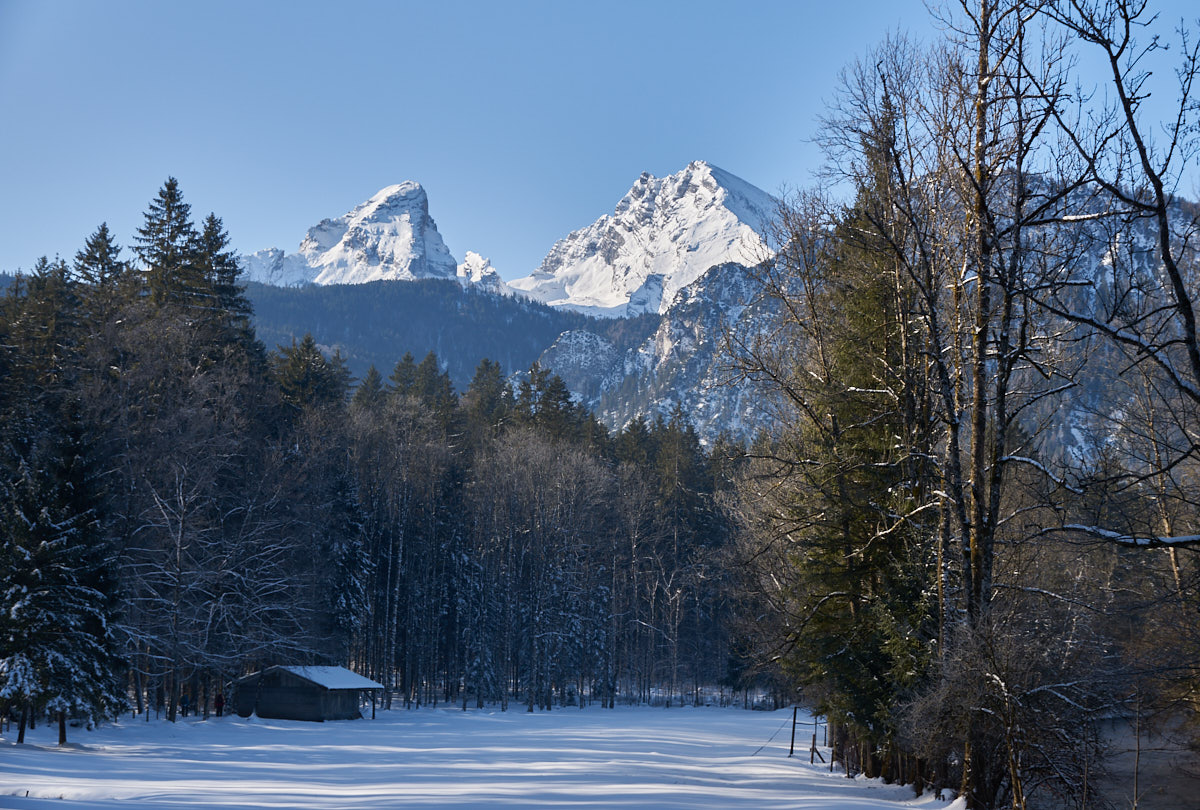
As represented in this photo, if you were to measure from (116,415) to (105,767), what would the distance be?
15.5 metres

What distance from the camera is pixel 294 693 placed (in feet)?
119

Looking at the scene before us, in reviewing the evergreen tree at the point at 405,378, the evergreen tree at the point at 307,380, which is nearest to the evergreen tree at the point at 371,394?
the evergreen tree at the point at 405,378

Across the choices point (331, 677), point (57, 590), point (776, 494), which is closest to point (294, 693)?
point (331, 677)

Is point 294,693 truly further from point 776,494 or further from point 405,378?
point 405,378

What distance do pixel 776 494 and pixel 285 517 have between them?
951 inches

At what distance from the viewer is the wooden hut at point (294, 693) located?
35.8 meters

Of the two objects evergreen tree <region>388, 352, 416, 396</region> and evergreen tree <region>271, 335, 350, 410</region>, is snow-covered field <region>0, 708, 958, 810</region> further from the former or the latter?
evergreen tree <region>388, 352, 416, 396</region>

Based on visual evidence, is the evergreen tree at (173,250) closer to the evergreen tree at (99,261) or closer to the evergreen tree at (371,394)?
the evergreen tree at (99,261)

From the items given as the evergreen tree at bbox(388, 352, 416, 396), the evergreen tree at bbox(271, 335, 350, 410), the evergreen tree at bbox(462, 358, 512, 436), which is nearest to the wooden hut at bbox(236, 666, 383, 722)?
the evergreen tree at bbox(271, 335, 350, 410)

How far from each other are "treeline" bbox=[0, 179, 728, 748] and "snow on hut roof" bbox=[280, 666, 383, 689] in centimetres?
89

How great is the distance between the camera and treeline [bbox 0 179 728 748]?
22.2 metres

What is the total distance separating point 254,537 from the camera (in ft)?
113

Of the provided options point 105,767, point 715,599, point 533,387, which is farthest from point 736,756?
point 533,387

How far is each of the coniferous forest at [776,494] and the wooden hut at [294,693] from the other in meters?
1.10
